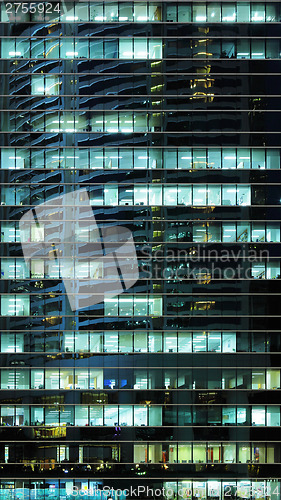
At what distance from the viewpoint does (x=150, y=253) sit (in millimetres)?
52969

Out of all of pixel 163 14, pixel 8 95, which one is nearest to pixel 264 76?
pixel 163 14

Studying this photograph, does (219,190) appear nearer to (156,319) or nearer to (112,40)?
(156,319)

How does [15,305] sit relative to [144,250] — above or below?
below

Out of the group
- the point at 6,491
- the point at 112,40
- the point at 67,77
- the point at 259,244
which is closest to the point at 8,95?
the point at 67,77

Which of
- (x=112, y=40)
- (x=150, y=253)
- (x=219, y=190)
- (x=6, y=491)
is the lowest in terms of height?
(x=6, y=491)

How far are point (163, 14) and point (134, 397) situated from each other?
99.0 feet

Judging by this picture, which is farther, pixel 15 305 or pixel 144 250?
pixel 15 305

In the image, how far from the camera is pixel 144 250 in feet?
174

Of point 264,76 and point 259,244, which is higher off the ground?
point 264,76

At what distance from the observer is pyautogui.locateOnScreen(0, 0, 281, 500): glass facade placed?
51.3 m

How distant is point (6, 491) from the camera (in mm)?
51250

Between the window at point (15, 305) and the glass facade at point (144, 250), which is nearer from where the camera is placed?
the glass facade at point (144, 250)

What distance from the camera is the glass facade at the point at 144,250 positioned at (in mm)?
51344

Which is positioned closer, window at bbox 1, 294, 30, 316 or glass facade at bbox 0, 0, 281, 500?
glass facade at bbox 0, 0, 281, 500
